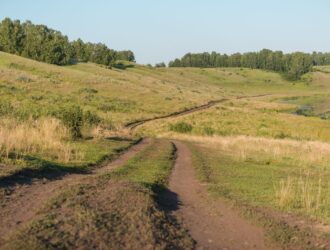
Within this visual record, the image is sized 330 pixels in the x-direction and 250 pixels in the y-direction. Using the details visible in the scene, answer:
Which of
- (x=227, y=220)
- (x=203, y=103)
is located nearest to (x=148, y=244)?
(x=227, y=220)

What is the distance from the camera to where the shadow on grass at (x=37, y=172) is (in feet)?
36.5

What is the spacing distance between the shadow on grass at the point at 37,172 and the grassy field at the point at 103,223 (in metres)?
1.58

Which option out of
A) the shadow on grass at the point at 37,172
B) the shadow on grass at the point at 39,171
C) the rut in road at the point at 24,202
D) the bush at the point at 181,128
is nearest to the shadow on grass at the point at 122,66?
the bush at the point at 181,128

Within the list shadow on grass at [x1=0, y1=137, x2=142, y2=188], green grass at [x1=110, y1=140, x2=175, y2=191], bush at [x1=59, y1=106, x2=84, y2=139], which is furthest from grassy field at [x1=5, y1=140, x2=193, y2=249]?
bush at [x1=59, y1=106, x2=84, y2=139]

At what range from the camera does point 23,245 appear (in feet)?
22.0

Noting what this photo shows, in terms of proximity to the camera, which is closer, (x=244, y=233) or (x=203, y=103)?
(x=244, y=233)

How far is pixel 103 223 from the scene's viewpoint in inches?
315

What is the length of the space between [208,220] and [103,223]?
8.09ft

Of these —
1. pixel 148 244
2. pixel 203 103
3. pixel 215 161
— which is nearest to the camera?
pixel 148 244

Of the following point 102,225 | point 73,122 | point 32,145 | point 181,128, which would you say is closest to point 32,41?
point 181,128

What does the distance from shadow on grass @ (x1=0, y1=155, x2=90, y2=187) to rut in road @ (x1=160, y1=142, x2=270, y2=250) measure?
3.02 m

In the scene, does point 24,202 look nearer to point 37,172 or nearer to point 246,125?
point 37,172

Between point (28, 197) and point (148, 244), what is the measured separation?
11.5ft

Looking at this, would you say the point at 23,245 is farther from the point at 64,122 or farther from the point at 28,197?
the point at 64,122
